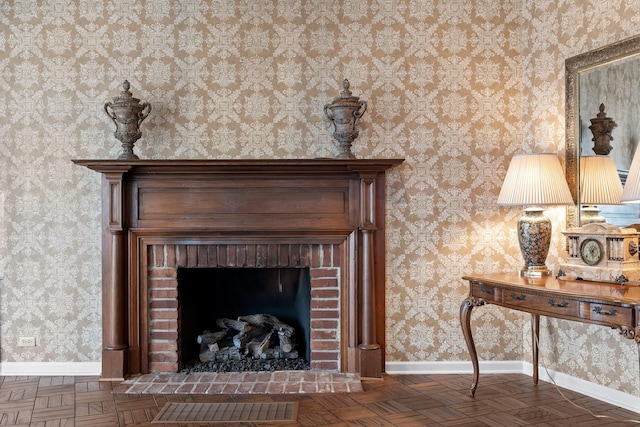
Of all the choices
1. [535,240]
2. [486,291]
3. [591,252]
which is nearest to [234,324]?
[486,291]

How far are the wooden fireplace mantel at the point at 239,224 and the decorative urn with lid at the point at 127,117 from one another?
17 centimetres

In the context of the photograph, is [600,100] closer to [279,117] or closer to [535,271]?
[535,271]

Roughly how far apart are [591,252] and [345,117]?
163cm

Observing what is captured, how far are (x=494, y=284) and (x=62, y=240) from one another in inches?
109

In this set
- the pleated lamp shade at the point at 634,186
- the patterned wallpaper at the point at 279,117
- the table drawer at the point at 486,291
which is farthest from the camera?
the patterned wallpaper at the point at 279,117

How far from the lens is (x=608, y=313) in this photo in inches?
97.0

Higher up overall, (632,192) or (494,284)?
(632,192)

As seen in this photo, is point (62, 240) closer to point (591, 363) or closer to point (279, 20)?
point (279, 20)

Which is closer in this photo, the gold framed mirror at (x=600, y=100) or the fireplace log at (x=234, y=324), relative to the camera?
the gold framed mirror at (x=600, y=100)

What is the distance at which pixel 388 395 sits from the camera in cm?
326

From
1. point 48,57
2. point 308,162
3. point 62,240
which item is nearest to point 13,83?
point 48,57

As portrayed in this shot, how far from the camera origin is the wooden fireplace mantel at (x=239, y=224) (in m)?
3.54

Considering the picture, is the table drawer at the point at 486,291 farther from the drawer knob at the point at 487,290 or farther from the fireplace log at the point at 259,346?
the fireplace log at the point at 259,346

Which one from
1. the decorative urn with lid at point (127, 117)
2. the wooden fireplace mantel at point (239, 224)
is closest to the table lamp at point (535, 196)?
the wooden fireplace mantel at point (239, 224)
